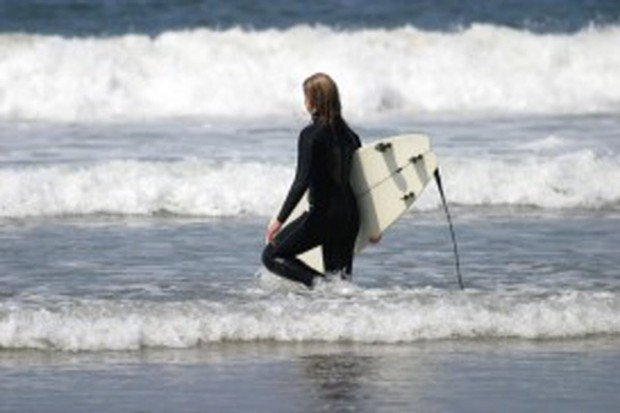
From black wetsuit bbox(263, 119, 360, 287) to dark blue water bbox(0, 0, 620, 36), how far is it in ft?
54.5

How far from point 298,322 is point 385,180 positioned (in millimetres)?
1362

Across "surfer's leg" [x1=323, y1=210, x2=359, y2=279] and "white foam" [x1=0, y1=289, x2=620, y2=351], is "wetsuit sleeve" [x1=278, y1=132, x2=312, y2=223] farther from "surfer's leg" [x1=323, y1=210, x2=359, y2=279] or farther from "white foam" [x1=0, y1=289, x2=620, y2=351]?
"white foam" [x1=0, y1=289, x2=620, y2=351]

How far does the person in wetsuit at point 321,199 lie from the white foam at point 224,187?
158 inches

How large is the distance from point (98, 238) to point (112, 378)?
4.42 m

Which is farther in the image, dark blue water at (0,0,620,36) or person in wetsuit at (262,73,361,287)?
dark blue water at (0,0,620,36)

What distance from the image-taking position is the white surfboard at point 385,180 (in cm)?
1045

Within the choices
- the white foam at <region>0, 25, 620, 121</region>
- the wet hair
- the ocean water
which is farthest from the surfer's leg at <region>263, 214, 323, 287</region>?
the white foam at <region>0, 25, 620, 121</region>

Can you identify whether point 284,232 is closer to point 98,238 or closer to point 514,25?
point 98,238

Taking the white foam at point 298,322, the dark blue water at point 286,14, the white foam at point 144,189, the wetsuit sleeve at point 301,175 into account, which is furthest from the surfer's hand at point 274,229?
the dark blue water at point 286,14

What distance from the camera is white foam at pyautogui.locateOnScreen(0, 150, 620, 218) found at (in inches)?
568

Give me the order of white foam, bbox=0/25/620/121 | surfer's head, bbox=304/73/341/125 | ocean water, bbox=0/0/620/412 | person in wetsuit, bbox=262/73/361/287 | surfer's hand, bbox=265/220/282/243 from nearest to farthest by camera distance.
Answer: ocean water, bbox=0/0/620/412, surfer's head, bbox=304/73/341/125, person in wetsuit, bbox=262/73/361/287, surfer's hand, bbox=265/220/282/243, white foam, bbox=0/25/620/121

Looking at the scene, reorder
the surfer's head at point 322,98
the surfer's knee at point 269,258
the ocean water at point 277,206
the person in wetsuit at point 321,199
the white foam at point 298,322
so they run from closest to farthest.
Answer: the ocean water at point 277,206
the white foam at point 298,322
the surfer's head at point 322,98
the person in wetsuit at point 321,199
the surfer's knee at point 269,258

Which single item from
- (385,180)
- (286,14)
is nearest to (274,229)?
(385,180)

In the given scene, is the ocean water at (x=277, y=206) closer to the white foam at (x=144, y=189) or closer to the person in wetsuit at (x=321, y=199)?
the white foam at (x=144, y=189)
